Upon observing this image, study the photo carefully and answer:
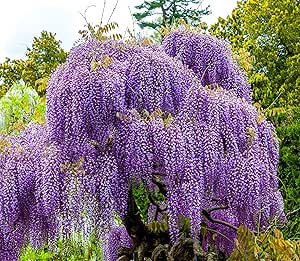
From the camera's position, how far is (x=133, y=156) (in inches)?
151

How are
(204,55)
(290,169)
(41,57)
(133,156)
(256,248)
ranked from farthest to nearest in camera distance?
1. (41,57)
2. (290,169)
3. (204,55)
4. (133,156)
5. (256,248)

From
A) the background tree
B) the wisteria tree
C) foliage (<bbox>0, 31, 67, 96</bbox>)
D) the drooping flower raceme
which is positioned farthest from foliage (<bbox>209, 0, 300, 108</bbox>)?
the wisteria tree

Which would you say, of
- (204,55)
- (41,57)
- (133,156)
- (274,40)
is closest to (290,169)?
(204,55)

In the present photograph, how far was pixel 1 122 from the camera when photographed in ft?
28.3

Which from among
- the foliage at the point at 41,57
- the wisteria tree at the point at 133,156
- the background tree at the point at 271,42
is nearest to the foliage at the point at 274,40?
the background tree at the point at 271,42

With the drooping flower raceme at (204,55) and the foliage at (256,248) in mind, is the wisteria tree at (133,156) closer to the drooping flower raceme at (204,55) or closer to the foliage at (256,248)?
the drooping flower raceme at (204,55)

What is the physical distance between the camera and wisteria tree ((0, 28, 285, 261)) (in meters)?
3.84

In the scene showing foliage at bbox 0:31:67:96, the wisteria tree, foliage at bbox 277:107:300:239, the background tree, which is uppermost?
foliage at bbox 0:31:67:96

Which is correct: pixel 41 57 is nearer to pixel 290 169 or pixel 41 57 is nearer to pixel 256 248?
pixel 290 169

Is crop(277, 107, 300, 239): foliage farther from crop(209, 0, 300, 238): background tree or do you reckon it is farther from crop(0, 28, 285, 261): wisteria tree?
crop(209, 0, 300, 238): background tree

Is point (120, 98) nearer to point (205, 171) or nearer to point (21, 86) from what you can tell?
point (205, 171)

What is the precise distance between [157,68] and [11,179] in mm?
1167

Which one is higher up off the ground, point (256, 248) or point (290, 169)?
point (290, 169)

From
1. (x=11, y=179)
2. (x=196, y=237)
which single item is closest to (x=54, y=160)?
(x=11, y=179)
